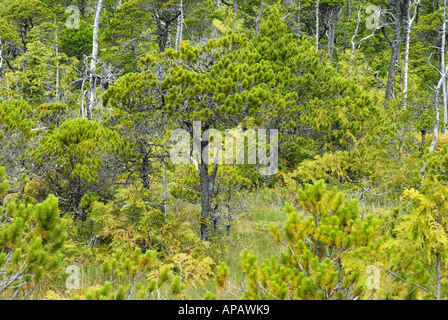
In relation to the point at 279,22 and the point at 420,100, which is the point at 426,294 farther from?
the point at 279,22

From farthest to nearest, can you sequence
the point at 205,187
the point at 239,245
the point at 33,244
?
1. the point at 239,245
2. the point at 205,187
3. the point at 33,244

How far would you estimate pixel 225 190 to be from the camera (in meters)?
6.07

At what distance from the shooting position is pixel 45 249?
8.66ft

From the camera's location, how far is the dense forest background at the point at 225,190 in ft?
7.54

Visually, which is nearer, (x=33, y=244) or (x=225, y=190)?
(x=33, y=244)

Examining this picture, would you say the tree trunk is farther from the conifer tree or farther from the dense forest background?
the conifer tree

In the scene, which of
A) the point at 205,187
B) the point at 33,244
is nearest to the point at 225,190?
the point at 205,187

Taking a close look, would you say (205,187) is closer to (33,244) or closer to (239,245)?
(239,245)

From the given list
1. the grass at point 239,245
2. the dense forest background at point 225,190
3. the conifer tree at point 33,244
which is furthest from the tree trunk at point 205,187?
the conifer tree at point 33,244

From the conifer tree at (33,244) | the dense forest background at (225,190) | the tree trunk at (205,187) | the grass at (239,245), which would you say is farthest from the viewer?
the tree trunk at (205,187)

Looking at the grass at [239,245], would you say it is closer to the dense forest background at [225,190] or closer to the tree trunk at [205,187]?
the dense forest background at [225,190]

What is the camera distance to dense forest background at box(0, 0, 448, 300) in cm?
230

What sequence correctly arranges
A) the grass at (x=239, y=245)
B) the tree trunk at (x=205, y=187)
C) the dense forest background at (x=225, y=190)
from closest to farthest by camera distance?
the dense forest background at (x=225, y=190), the grass at (x=239, y=245), the tree trunk at (x=205, y=187)
